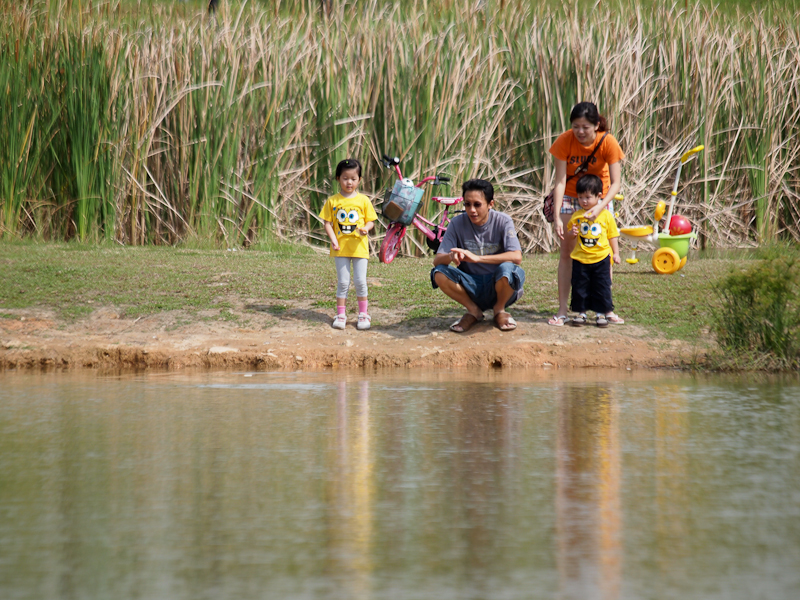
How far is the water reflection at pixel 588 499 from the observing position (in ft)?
8.98

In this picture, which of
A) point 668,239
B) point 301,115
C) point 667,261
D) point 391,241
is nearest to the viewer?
point 667,261

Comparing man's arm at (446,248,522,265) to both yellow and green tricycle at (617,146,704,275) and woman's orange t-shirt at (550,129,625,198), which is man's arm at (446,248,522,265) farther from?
yellow and green tricycle at (617,146,704,275)

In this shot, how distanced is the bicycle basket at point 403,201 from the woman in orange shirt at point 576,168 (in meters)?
2.78

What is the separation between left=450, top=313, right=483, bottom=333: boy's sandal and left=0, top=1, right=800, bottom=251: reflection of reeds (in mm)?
5250

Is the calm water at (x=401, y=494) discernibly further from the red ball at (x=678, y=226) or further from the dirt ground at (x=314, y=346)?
the red ball at (x=678, y=226)

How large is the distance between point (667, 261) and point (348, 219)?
157 inches

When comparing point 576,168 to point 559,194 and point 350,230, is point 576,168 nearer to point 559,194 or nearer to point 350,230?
point 559,194

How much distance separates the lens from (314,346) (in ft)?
24.4

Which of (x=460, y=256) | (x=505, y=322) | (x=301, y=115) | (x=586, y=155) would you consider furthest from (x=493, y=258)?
(x=301, y=115)

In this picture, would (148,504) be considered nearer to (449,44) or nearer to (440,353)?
(440,353)

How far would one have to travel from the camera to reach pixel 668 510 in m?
3.37

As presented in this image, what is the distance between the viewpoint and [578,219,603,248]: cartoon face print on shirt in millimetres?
7816

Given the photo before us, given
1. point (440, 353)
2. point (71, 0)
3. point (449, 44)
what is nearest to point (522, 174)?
point (449, 44)

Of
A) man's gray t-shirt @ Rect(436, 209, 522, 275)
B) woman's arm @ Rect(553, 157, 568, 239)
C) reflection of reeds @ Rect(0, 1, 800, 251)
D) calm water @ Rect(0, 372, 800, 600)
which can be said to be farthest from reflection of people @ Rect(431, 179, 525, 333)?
reflection of reeds @ Rect(0, 1, 800, 251)
